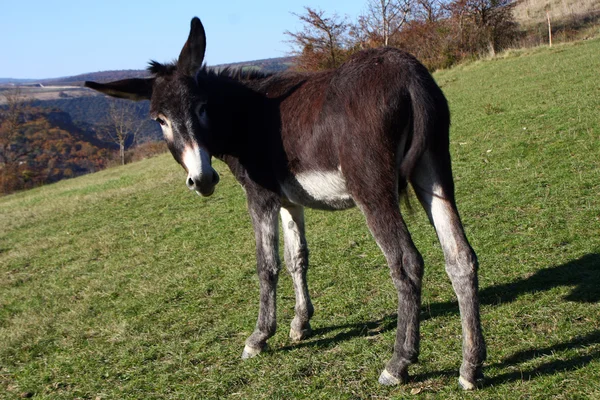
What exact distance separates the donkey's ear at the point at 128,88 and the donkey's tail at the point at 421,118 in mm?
2084

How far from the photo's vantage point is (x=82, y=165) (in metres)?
59.3

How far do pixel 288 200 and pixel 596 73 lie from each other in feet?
41.2

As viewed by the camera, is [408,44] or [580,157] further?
[408,44]

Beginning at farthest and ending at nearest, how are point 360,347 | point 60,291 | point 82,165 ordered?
point 82,165 < point 60,291 < point 360,347

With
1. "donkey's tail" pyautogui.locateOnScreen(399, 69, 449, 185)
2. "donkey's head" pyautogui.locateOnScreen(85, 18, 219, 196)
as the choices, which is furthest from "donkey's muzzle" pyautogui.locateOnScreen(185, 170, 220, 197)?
"donkey's tail" pyautogui.locateOnScreen(399, 69, 449, 185)

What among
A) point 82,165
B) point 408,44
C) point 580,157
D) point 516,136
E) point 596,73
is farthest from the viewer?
point 82,165

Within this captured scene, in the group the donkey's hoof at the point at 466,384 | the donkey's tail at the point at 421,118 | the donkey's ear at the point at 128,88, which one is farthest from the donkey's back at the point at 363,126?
the donkey's hoof at the point at 466,384

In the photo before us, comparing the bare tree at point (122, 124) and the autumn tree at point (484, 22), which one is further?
the bare tree at point (122, 124)

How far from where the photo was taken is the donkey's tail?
10.8 ft

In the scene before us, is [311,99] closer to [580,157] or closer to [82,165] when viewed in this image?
[580,157]

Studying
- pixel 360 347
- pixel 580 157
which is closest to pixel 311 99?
pixel 360 347

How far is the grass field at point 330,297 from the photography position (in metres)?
3.88

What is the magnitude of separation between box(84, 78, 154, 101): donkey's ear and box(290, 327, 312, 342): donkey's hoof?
2.30m

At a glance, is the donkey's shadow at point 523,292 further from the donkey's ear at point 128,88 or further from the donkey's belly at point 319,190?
the donkey's ear at point 128,88
